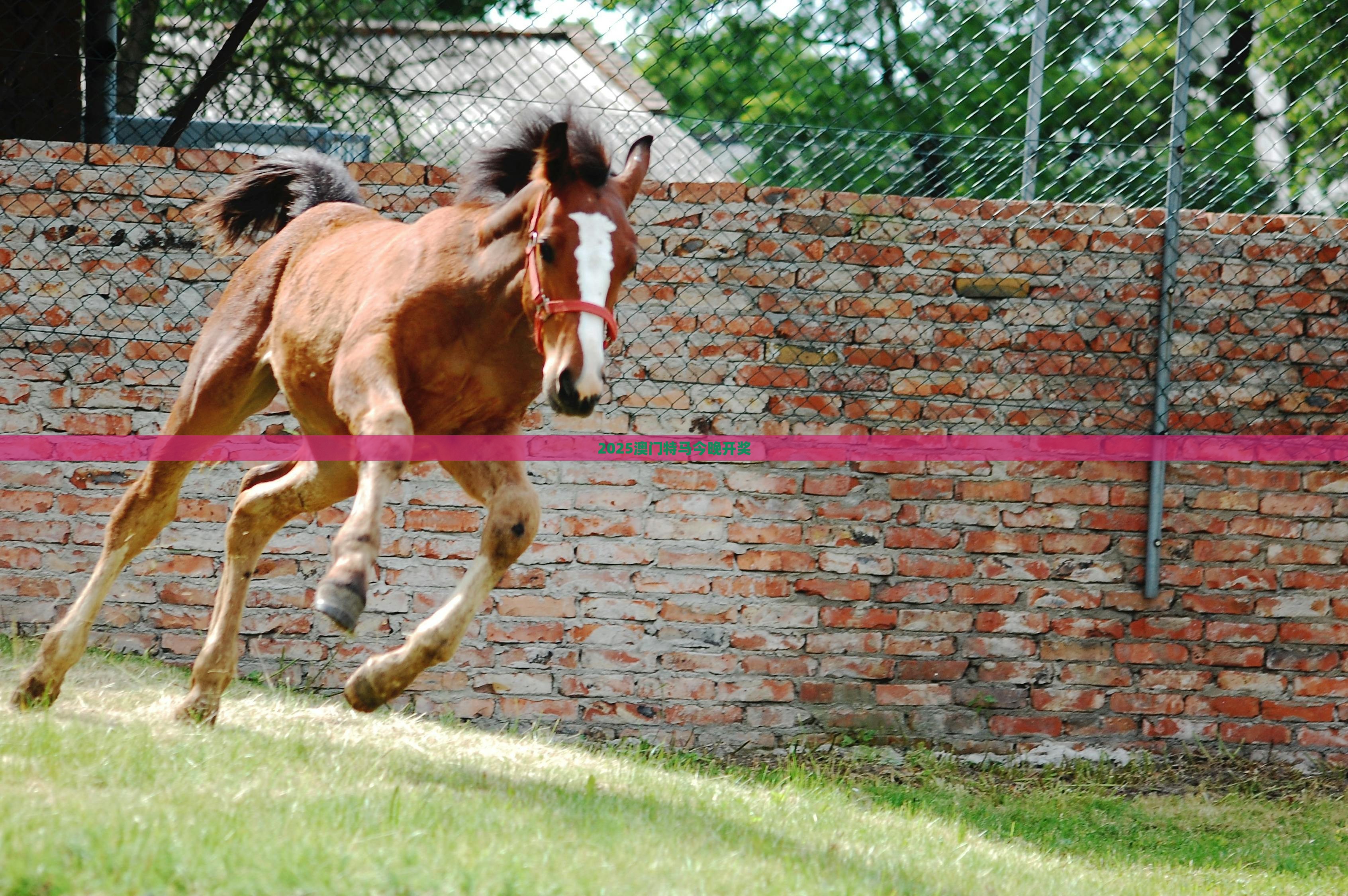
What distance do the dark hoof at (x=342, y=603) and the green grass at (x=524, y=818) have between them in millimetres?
442

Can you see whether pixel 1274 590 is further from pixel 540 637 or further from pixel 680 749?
pixel 540 637

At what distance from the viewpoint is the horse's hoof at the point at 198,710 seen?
3.68m

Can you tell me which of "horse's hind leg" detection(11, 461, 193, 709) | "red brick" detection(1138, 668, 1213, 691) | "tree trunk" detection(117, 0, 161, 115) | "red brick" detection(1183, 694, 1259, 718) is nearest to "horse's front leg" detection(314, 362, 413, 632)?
"horse's hind leg" detection(11, 461, 193, 709)

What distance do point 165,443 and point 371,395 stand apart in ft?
4.21

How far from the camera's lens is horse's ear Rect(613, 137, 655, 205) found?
3.33m

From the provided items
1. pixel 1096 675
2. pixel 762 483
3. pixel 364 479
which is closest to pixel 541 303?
pixel 364 479

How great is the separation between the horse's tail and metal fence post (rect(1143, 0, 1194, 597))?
3.60 metres

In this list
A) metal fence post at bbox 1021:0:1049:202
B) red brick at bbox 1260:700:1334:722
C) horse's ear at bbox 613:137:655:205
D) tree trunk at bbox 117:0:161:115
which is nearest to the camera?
horse's ear at bbox 613:137:655:205

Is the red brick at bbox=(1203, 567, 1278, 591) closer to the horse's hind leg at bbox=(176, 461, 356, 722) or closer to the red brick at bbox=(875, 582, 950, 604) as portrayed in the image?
the red brick at bbox=(875, 582, 950, 604)

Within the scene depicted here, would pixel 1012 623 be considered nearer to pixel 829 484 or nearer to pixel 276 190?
pixel 829 484

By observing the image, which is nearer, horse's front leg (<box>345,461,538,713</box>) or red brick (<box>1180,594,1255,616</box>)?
horse's front leg (<box>345,461,538,713</box>)

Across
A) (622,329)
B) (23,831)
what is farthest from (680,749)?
(23,831)

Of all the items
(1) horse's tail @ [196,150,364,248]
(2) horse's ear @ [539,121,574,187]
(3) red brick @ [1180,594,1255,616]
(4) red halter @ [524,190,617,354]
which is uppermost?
(1) horse's tail @ [196,150,364,248]

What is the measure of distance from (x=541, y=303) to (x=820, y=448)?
245 centimetres
